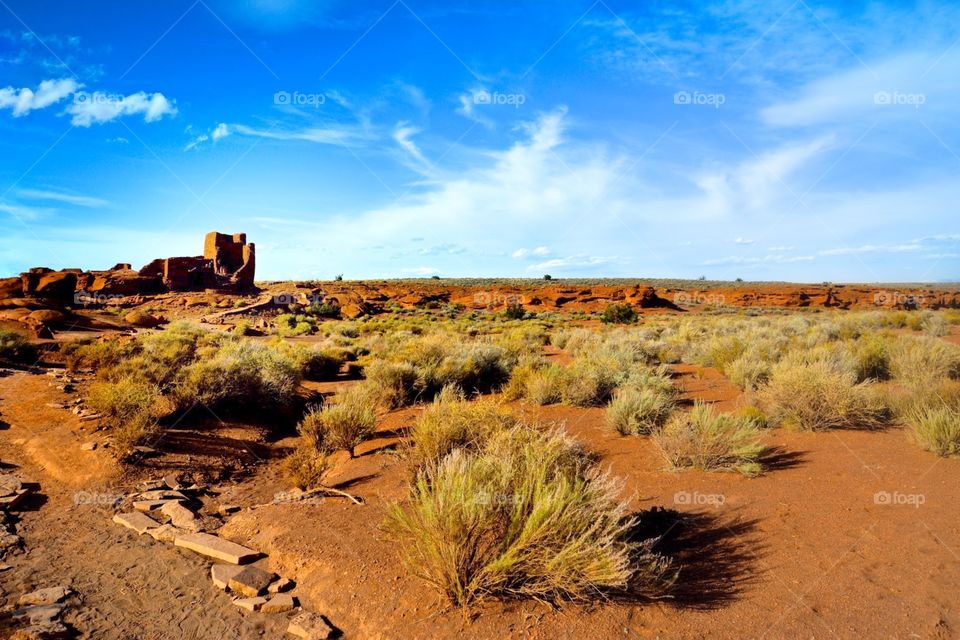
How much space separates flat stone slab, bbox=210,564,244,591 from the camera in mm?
3824

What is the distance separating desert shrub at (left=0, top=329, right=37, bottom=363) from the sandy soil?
6.89 meters

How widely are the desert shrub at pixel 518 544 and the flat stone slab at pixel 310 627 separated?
0.66 m

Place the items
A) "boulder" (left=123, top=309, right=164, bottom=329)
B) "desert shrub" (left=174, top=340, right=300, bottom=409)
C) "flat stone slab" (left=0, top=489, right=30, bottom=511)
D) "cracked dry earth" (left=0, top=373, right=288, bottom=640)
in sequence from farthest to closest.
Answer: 1. "boulder" (left=123, top=309, right=164, bottom=329)
2. "desert shrub" (left=174, top=340, right=300, bottom=409)
3. "flat stone slab" (left=0, top=489, right=30, bottom=511)
4. "cracked dry earth" (left=0, top=373, right=288, bottom=640)

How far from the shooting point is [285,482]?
630 centimetres

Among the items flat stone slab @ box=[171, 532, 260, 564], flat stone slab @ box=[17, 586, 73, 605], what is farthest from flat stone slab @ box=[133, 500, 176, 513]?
flat stone slab @ box=[17, 586, 73, 605]

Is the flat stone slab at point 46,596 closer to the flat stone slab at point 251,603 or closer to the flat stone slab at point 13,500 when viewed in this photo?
the flat stone slab at point 251,603

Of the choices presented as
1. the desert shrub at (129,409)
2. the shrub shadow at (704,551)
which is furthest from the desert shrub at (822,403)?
the desert shrub at (129,409)

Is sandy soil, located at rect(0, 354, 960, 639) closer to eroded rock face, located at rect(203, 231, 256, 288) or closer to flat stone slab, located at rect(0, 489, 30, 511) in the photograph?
flat stone slab, located at rect(0, 489, 30, 511)

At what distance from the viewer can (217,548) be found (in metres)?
4.33

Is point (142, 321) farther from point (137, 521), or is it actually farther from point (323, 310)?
point (137, 521)

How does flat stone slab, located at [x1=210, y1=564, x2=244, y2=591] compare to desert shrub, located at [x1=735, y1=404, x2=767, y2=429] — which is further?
desert shrub, located at [x1=735, y1=404, x2=767, y2=429]

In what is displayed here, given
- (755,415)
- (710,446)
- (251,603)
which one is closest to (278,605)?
(251,603)

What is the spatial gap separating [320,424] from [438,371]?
359 cm

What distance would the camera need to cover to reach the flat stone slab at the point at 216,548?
13.7 ft
